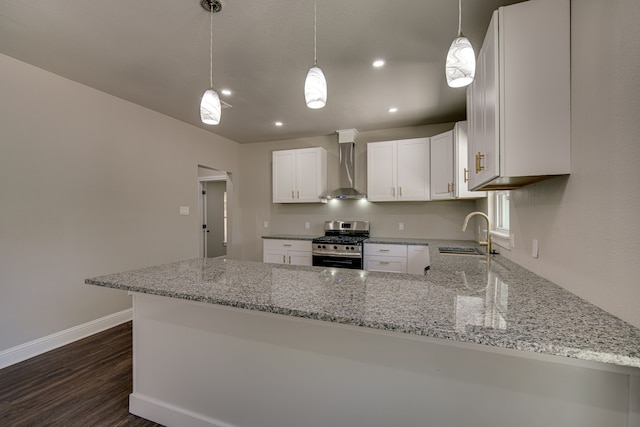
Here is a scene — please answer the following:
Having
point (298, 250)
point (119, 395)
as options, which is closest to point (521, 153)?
point (119, 395)

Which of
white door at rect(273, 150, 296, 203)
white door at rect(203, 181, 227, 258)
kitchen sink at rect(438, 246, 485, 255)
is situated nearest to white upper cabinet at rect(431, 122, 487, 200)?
kitchen sink at rect(438, 246, 485, 255)

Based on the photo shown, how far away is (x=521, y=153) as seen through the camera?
1.31 metres

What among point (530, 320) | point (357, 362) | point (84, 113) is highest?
point (84, 113)

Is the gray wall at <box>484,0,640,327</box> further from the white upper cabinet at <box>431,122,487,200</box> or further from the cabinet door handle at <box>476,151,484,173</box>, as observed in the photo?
the white upper cabinet at <box>431,122,487,200</box>

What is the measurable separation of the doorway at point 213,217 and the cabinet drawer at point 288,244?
274cm

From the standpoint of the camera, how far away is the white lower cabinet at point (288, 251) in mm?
4191

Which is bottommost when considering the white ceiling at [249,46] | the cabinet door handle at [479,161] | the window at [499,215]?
the window at [499,215]

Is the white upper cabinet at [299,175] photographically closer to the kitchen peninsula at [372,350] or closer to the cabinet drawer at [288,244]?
the cabinet drawer at [288,244]

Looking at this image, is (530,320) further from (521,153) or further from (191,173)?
(191,173)

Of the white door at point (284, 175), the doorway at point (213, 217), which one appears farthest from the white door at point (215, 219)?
the white door at point (284, 175)

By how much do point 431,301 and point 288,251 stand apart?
333 centimetres

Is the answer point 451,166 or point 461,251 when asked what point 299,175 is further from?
point 461,251

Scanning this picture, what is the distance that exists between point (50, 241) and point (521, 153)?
3797 mm

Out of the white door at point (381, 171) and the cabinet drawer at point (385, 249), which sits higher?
the white door at point (381, 171)
